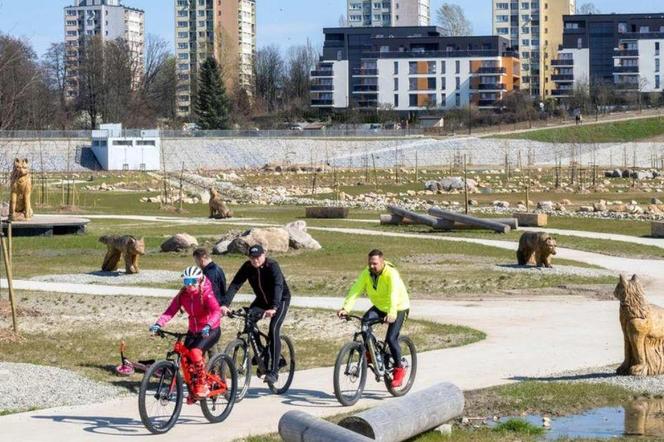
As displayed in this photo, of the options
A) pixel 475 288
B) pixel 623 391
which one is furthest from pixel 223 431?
pixel 475 288

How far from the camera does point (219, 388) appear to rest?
49.1ft

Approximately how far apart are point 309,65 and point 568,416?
575 ft

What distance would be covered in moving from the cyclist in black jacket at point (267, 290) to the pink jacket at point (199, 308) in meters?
0.90

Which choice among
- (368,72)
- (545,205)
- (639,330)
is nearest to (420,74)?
(368,72)

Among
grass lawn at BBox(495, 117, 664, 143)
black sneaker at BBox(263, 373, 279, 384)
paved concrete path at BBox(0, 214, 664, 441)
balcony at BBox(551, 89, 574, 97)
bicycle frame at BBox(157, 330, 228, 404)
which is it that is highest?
balcony at BBox(551, 89, 574, 97)

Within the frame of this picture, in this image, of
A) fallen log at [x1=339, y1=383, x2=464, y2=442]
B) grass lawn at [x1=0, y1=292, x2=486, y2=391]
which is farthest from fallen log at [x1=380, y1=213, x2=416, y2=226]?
fallen log at [x1=339, y1=383, x2=464, y2=442]

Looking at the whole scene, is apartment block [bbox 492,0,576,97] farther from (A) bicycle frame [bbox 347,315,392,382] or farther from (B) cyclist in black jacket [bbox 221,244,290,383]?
(B) cyclist in black jacket [bbox 221,244,290,383]

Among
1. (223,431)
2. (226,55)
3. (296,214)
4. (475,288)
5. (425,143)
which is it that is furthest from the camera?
(226,55)

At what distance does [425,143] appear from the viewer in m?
116

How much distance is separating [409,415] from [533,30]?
17577cm

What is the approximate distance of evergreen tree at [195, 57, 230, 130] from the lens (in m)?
129

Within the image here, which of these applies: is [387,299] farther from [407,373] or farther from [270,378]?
[270,378]

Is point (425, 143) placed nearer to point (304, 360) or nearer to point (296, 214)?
point (296, 214)

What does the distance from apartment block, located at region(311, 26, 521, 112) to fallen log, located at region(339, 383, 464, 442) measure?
140m
